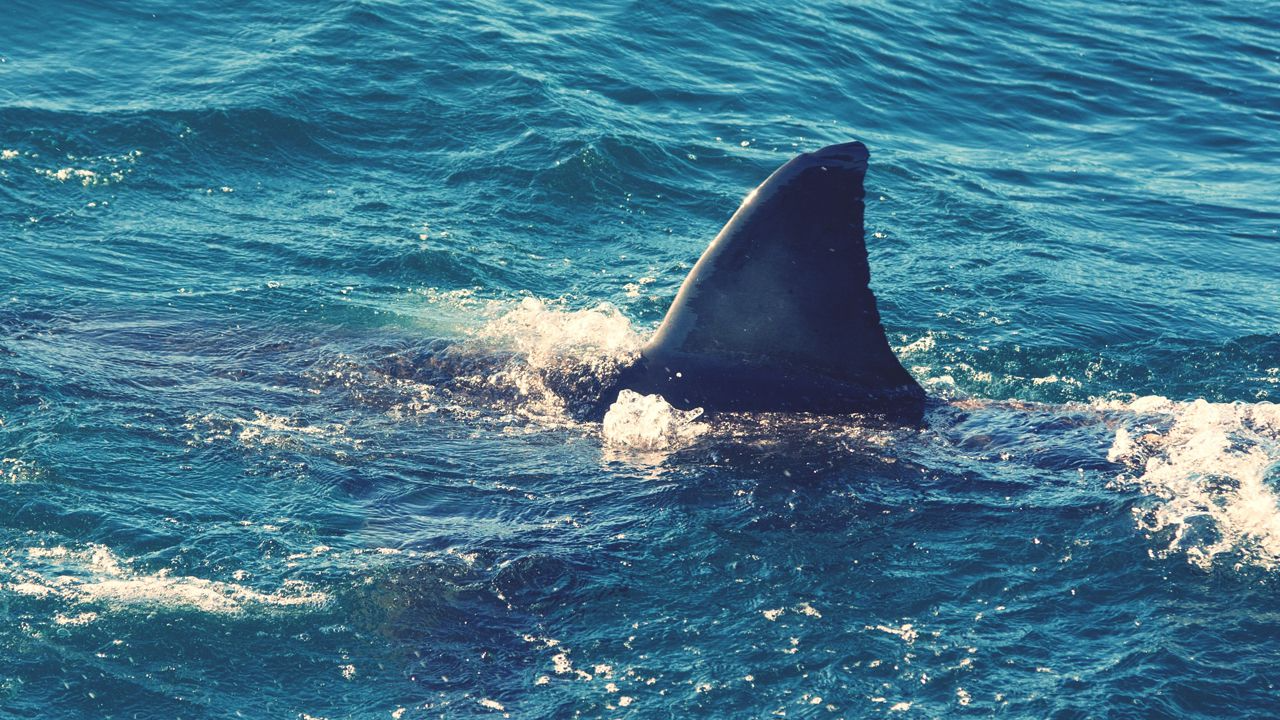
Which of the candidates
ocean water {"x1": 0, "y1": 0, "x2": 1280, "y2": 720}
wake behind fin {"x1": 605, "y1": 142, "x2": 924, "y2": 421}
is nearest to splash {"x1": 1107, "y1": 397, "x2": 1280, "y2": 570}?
ocean water {"x1": 0, "y1": 0, "x2": 1280, "y2": 720}

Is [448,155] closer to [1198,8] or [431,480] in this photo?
[431,480]

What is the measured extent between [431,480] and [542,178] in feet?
24.5

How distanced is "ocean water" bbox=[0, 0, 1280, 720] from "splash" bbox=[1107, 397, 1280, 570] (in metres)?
0.03

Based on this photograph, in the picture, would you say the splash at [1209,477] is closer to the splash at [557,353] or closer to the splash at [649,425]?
the splash at [649,425]

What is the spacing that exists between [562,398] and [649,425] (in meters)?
0.94

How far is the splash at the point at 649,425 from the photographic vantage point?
9398mm

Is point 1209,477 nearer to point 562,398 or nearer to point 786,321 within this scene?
point 786,321

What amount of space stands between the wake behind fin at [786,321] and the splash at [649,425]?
14 cm

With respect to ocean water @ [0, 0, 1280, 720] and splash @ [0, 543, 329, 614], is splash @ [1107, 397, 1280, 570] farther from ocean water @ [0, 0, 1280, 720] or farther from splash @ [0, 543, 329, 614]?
splash @ [0, 543, 329, 614]

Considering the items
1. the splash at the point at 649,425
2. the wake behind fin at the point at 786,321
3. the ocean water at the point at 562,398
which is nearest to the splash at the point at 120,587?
the ocean water at the point at 562,398

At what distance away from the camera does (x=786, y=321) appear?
31.4 feet

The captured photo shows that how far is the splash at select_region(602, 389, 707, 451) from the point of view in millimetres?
9398

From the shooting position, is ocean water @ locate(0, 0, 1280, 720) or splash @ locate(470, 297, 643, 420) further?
splash @ locate(470, 297, 643, 420)

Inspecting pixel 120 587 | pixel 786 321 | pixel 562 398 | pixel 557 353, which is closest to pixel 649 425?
pixel 562 398
